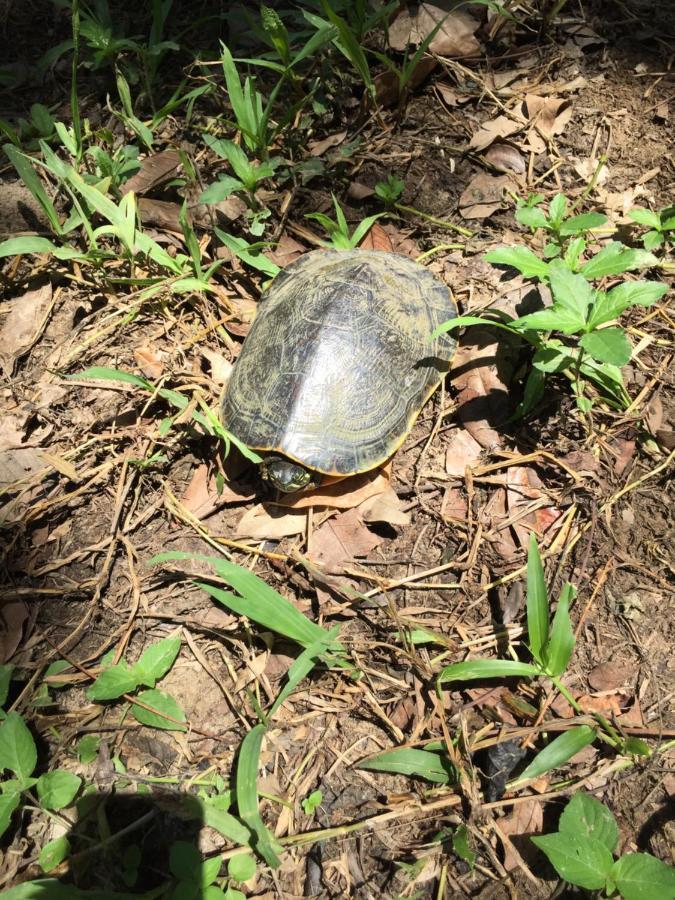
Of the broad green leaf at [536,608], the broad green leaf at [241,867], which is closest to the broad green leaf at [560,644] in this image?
the broad green leaf at [536,608]

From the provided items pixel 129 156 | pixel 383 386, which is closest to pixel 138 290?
pixel 129 156

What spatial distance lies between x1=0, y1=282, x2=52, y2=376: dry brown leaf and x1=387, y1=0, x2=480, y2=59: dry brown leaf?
2499 mm

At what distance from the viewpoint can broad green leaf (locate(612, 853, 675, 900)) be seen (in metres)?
1.63

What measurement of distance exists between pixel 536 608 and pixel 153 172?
3.01 metres

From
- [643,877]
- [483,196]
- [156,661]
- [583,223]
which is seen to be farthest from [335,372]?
[643,877]

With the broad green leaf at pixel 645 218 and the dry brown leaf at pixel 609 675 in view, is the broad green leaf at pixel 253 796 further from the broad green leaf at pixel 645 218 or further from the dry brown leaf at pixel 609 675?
the broad green leaf at pixel 645 218

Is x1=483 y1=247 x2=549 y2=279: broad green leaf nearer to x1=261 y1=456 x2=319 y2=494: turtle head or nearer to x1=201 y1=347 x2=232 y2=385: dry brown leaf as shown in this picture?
x1=261 y1=456 x2=319 y2=494: turtle head

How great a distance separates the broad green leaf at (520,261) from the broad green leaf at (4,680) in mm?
2395

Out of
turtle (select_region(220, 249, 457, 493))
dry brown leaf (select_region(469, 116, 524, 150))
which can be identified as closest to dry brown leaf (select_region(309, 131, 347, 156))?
dry brown leaf (select_region(469, 116, 524, 150))

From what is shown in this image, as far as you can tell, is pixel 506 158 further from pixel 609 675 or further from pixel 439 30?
pixel 609 675

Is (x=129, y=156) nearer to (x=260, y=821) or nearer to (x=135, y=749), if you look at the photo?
(x=135, y=749)

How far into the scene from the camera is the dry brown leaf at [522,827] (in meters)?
1.86

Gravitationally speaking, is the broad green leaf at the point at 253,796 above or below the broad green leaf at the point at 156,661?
Result: above

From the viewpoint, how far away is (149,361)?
2928 millimetres
